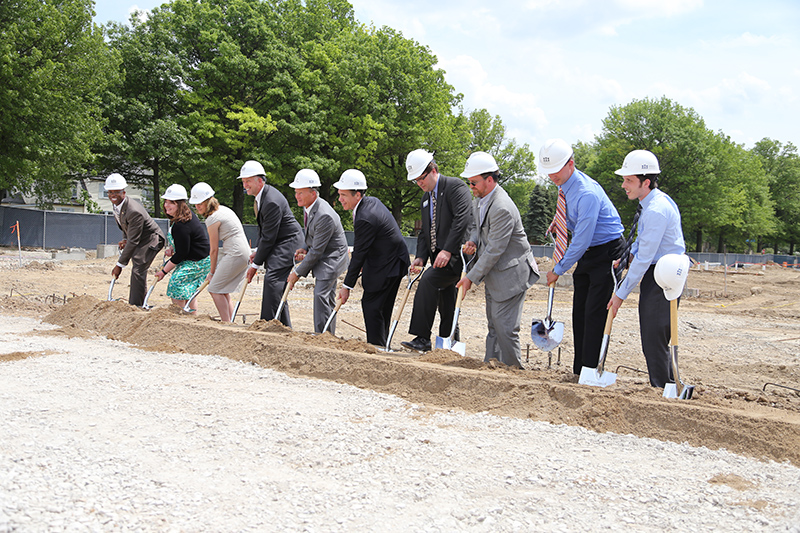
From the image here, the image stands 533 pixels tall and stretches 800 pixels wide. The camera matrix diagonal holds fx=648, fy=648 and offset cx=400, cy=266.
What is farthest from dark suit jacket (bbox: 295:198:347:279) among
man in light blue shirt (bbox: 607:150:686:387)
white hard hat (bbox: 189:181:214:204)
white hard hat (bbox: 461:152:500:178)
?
man in light blue shirt (bbox: 607:150:686:387)

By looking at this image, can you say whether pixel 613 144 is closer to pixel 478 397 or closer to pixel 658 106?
pixel 658 106

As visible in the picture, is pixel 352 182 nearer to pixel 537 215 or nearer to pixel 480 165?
pixel 480 165

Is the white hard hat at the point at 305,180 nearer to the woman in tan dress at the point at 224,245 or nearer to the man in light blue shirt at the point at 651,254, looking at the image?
the woman in tan dress at the point at 224,245

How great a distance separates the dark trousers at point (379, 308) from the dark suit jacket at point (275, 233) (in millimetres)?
1255

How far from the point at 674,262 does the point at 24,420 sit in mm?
4326

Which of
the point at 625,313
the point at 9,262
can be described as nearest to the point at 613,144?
the point at 625,313

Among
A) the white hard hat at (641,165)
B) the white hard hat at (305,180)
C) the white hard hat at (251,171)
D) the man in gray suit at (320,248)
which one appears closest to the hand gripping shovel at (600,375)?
the white hard hat at (641,165)

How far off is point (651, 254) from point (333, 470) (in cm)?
279

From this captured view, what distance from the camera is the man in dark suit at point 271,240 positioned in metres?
7.38

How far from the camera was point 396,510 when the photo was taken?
293 centimetres

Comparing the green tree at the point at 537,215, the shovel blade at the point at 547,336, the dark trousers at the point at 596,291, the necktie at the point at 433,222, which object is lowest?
the shovel blade at the point at 547,336

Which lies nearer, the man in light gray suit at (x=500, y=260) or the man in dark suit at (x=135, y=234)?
the man in light gray suit at (x=500, y=260)

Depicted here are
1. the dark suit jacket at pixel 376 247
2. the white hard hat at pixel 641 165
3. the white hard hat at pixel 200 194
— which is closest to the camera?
the white hard hat at pixel 641 165

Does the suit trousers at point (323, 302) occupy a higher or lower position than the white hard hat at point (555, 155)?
lower
